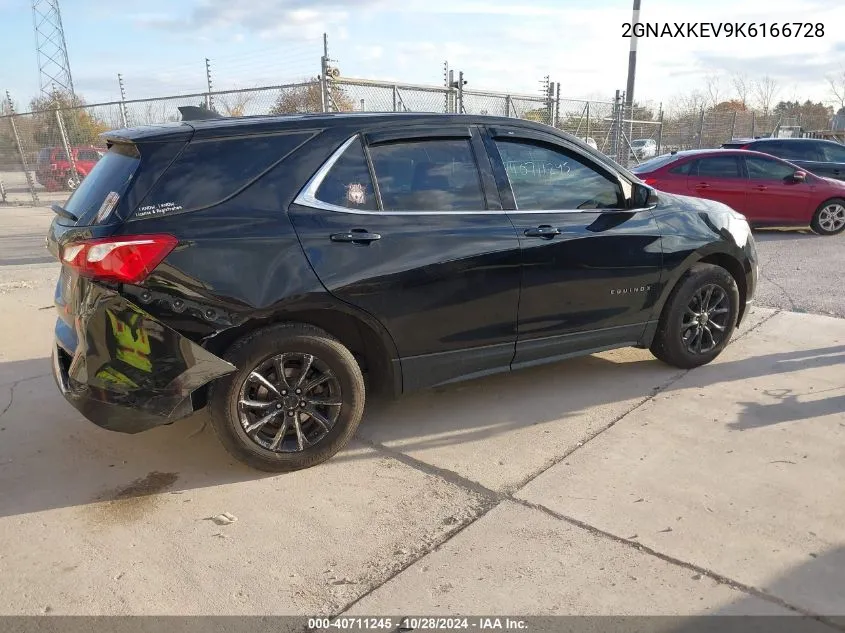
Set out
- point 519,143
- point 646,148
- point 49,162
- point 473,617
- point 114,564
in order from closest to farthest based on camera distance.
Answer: point 473,617 → point 114,564 → point 519,143 → point 49,162 → point 646,148

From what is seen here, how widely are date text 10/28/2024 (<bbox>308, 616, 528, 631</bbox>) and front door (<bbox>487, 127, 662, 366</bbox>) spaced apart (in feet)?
6.11

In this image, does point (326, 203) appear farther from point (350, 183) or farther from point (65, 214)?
point (65, 214)

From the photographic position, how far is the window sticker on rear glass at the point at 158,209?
9.82ft

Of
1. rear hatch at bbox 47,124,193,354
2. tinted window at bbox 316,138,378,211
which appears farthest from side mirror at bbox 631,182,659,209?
rear hatch at bbox 47,124,193,354

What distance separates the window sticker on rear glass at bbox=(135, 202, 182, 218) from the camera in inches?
118

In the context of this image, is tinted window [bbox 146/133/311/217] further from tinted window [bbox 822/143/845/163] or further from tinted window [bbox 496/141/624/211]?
tinted window [bbox 822/143/845/163]

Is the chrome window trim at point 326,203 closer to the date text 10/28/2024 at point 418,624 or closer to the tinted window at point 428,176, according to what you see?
the tinted window at point 428,176

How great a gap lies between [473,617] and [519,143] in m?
2.70

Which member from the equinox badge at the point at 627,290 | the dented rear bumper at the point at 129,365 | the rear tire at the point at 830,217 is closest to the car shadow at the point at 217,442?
the dented rear bumper at the point at 129,365

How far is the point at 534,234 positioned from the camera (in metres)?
3.89

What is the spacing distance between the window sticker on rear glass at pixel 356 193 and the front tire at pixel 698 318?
7.76 ft

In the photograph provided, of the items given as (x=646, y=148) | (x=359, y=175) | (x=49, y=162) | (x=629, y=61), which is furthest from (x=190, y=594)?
(x=646, y=148)

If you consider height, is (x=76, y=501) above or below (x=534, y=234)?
below

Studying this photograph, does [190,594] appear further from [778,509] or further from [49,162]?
[49,162]
